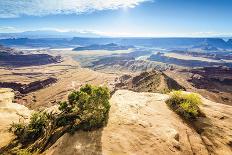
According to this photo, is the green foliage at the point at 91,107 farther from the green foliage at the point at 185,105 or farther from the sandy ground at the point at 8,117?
the green foliage at the point at 185,105

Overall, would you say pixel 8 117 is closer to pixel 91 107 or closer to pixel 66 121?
pixel 66 121

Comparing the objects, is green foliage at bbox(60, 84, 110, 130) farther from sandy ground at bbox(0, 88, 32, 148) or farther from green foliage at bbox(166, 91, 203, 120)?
green foliage at bbox(166, 91, 203, 120)

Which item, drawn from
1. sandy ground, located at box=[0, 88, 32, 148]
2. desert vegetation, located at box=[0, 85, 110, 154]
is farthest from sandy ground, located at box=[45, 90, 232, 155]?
sandy ground, located at box=[0, 88, 32, 148]

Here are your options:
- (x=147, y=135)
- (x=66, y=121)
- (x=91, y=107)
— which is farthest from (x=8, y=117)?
(x=147, y=135)

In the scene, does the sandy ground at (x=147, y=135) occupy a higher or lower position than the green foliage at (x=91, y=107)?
lower

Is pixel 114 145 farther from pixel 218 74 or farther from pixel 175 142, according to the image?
pixel 218 74

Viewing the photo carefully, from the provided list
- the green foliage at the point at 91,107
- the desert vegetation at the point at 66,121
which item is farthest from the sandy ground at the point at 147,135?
the desert vegetation at the point at 66,121

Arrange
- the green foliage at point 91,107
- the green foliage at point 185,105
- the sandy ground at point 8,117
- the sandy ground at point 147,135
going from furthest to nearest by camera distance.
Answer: the sandy ground at point 8,117, the green foliage at point 185,105, the green foliage at point 91,107, the sandy ground at point 147,135
